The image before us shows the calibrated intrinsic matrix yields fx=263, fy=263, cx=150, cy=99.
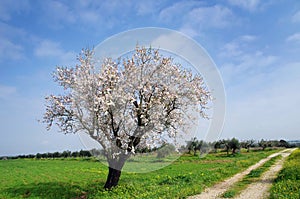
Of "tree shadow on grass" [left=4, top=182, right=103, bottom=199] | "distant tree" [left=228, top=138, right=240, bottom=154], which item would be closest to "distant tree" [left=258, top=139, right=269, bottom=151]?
"distant tree" [left=228, top=138, right=240, bottom=154]

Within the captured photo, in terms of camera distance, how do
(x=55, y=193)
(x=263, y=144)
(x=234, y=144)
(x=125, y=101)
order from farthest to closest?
(x=263, y=144)
(x=234, y=144)
(x=55, y=193)
(x=125, y=101)

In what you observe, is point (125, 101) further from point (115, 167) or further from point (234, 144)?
point (234, 144)

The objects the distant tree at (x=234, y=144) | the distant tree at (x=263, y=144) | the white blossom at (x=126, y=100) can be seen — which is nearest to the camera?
the white blossom at (x=126, y=100)

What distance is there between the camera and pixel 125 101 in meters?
17.5

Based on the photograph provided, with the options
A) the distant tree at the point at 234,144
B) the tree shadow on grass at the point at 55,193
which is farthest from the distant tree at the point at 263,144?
the tree shadow on grass at the point at 55,193

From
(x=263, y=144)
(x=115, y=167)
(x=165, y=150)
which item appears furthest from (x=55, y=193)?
(x=263, y=144)

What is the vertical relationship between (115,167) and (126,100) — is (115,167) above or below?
below

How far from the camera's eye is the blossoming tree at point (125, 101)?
17.8 metres

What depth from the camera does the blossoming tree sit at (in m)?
17.8

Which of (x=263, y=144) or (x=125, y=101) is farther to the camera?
(x=263, y=144)

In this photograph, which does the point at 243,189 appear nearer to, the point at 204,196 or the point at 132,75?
the point at 204,196

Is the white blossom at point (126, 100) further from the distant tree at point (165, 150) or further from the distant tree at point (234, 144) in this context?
the distant tree at point (234, 144)

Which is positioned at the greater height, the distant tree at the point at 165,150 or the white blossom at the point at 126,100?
the white blossom at the point at 126,100

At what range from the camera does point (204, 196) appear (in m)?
14.5
